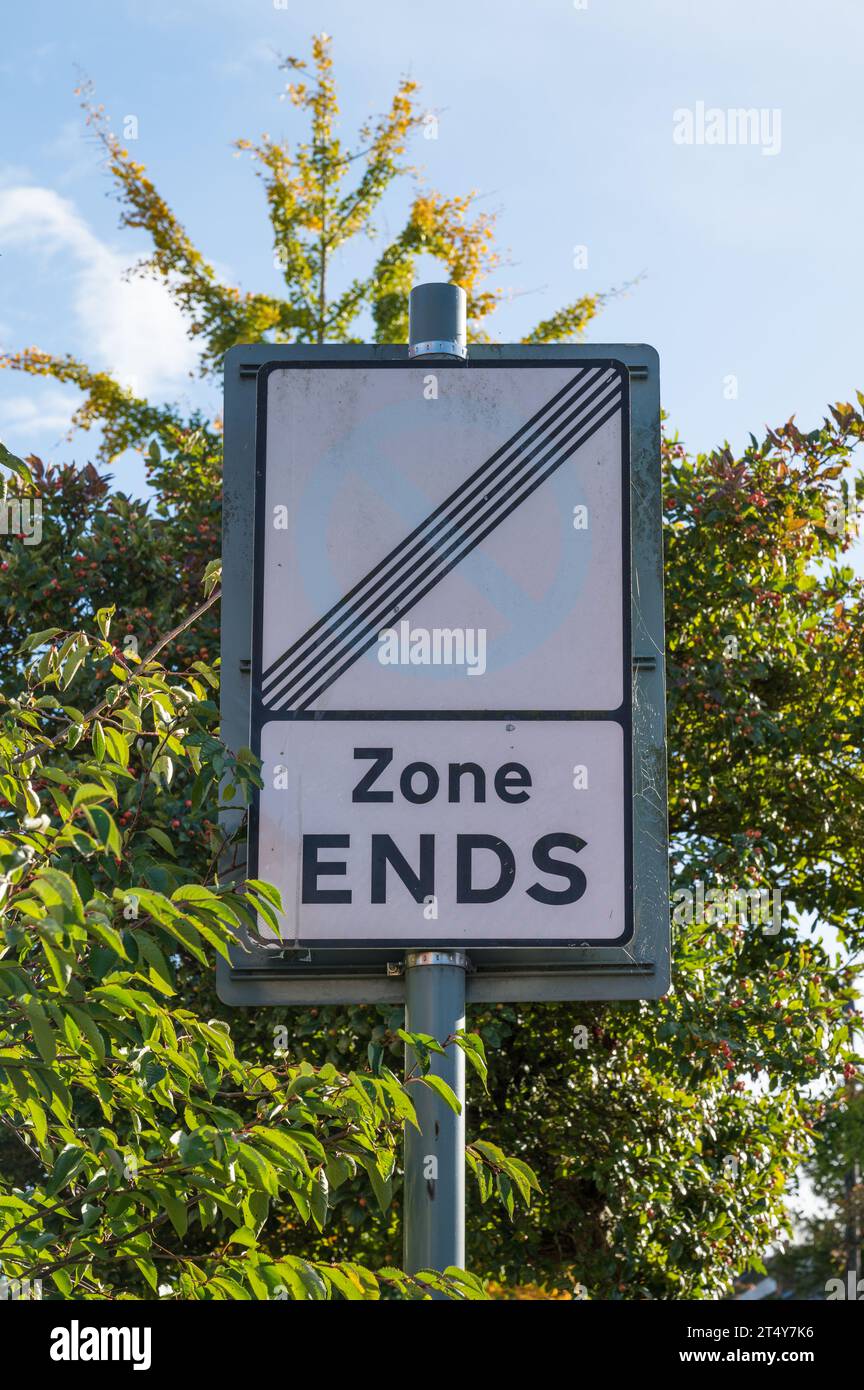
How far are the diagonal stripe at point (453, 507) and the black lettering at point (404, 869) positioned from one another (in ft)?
1.36

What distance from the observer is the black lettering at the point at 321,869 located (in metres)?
3.00

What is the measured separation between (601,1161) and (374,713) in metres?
4.97

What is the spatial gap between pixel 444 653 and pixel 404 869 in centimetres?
44

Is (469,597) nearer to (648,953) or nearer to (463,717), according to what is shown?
(463,717)

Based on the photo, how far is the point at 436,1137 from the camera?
292 cm

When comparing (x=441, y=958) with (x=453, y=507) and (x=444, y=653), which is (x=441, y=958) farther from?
(x=453, y=507)

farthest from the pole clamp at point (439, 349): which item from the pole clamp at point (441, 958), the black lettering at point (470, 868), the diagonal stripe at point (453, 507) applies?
the pole clamp at point (441, 958)

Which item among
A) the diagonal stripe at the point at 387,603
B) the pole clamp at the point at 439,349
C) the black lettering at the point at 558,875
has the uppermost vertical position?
the pole clamp at the point at 439,349

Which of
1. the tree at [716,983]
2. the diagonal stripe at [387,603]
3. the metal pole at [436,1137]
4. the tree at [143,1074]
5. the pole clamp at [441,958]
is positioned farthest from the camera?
the tree at [716,983]

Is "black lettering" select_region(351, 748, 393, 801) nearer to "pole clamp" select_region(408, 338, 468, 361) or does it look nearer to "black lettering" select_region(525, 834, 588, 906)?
"black lettering" select_region(525, 834, 588, 906)

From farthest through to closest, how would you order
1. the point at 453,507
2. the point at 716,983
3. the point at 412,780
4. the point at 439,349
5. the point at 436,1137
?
the point at 716,983, the point at 439,349, the point at 453,507, the point at 412,780, the point at 436,1137

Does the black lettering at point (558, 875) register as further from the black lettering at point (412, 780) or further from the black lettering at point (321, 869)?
the black lettering at point (321, 869)

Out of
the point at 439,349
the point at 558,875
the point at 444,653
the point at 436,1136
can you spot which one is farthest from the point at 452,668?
the point at 436,1136
